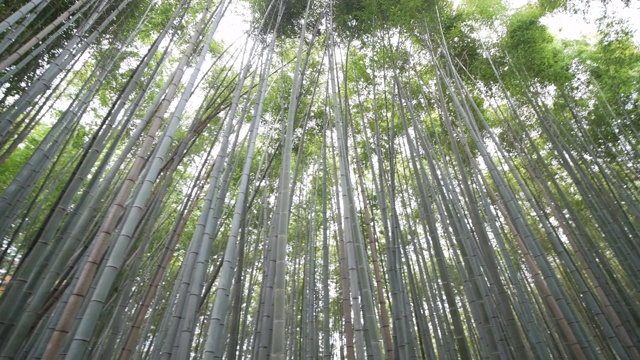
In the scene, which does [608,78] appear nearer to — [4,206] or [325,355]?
[325,355]

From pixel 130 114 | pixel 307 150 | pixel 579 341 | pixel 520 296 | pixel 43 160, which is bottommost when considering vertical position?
pixel 579 341

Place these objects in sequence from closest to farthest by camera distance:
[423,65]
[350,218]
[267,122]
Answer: [350,218]
[423,65]
[267,122]

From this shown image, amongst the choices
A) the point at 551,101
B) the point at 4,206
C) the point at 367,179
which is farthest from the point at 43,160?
the point at 551,101

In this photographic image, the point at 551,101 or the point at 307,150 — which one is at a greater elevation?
the point at 551,101

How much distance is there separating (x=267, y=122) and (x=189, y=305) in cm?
391

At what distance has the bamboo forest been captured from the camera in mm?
1616

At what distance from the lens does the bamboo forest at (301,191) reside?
5.30 ft

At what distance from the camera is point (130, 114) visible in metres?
2.16

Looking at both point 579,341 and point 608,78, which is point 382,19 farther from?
point 579,341

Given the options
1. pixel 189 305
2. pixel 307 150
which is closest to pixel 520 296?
pixel 189 305

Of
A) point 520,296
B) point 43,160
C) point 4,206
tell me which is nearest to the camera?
point 4,206

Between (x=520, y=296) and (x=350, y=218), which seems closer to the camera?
(x=350, y=218)

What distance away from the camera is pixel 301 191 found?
12.7 feet

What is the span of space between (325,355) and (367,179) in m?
4.21
